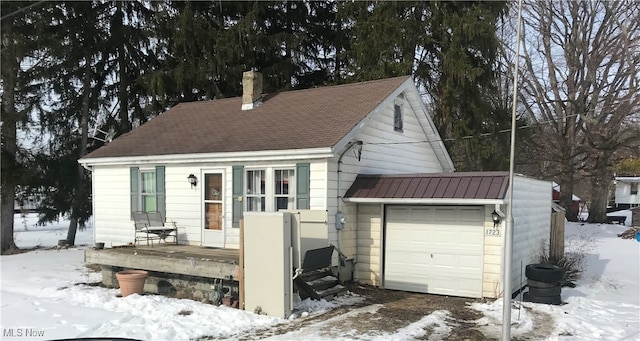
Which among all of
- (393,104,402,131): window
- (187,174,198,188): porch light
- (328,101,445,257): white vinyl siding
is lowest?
(187,174,198,188): porch light

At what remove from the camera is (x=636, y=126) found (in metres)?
25.4

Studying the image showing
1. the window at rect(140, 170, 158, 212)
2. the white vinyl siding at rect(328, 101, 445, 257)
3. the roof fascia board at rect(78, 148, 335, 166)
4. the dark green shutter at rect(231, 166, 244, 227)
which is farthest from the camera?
the window at rect(140, 170, 158, 212)

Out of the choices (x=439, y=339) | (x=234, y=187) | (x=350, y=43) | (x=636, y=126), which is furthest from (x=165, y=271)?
(x=636, y=126)

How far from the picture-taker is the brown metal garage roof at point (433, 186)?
8988mm

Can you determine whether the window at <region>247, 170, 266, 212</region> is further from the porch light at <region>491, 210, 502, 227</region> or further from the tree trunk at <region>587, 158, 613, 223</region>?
the tree trunk at <region>587, 158, 613, 223</region>

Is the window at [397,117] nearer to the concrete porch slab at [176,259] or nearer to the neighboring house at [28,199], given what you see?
the concrete porch slab at [176,259]

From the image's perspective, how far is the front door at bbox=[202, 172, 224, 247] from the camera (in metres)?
11.3

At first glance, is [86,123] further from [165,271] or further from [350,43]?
[165,271]

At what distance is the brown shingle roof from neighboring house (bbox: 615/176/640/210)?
4106 cm

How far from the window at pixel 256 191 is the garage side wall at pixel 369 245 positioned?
7.08 ft

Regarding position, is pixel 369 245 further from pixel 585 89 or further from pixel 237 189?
pixel 585 89

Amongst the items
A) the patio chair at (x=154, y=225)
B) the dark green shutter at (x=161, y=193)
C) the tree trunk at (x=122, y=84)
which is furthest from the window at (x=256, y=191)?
the tree trunk at (x=122, y=84)

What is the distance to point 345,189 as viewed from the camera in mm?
10344

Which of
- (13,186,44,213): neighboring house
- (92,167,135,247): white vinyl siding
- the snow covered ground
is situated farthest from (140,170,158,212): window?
(13,186,44,213): neighboring house
